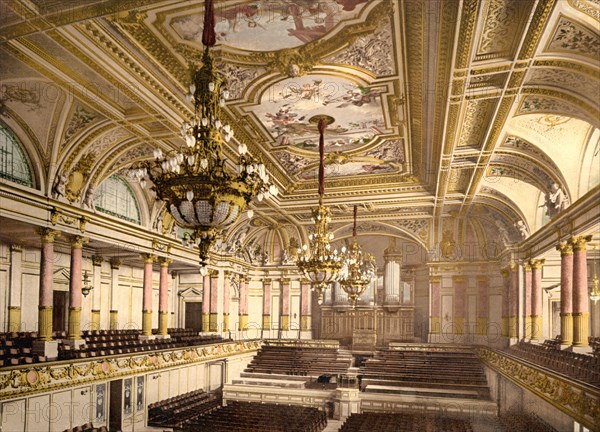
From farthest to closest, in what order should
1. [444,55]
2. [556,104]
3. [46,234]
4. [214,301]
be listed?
[214,301], [46,234], [556,104], [444,55]

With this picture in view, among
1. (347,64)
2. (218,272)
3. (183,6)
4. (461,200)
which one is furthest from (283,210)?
(183,6)

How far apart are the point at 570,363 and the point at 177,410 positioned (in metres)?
10.4

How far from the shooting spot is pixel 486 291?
2131cm

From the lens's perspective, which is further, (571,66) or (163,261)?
(163,261)

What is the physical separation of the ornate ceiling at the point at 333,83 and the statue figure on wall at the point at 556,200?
46 cm

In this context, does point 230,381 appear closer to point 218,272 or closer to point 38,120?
point 218,272

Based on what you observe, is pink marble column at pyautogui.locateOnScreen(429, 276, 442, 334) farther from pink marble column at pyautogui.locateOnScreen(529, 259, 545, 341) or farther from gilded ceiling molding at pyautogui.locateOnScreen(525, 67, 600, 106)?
gilded ceiling molding at pyautogui.locateOnScreen(525, 67, 600, 106)

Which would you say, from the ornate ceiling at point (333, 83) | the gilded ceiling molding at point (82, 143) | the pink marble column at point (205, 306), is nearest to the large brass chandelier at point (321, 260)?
the ornate ceiling at point (333, 83)

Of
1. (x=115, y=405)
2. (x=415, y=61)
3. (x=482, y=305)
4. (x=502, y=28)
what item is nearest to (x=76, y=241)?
(x=115, y=405)

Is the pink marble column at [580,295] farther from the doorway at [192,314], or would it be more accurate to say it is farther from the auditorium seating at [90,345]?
the doorway at [192,314]

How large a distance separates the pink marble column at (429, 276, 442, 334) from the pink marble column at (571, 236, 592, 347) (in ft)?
33.7

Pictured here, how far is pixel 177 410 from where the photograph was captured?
48.0 feet

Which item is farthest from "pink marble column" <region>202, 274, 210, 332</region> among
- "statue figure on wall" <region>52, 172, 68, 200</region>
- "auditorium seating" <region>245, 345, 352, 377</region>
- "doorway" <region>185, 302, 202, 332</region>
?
"statue figure on wall" <region>52, 172, 68, 200</region>

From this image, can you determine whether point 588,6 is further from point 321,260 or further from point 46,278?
point 46,278
